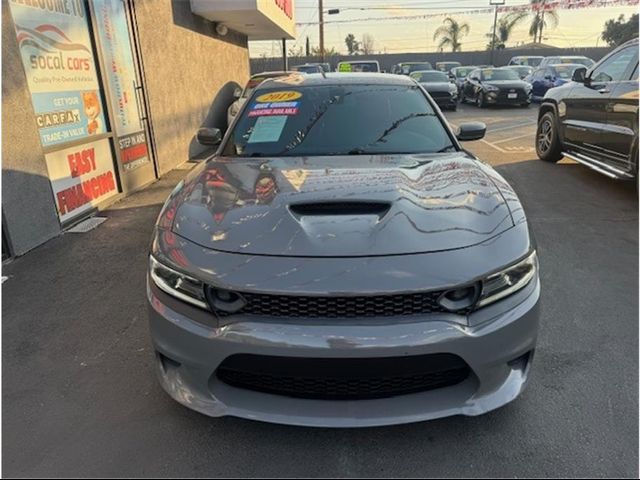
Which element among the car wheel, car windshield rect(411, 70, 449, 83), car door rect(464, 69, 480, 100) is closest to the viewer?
the car wheel

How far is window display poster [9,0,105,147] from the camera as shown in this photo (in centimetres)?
471

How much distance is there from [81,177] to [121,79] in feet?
6.08

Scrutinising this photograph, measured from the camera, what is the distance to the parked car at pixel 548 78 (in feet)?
58.0

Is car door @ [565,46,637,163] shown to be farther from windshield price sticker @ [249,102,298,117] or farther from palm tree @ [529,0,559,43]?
palm tree @ [529,0,559,43]

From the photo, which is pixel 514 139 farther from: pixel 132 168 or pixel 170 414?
pixel 170 414

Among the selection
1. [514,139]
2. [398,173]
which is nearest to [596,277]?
[398,173]

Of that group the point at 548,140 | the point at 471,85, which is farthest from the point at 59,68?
the point at 471,85

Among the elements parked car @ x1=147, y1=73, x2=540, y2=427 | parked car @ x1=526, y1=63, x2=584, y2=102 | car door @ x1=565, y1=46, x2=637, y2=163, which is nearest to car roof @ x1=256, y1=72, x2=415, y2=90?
parked car @ x1=147, y1=73, x2=540, y2=427

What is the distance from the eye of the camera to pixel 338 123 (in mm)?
3369

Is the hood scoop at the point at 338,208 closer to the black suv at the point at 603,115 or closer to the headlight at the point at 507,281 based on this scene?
the headlight at the point at 507,281

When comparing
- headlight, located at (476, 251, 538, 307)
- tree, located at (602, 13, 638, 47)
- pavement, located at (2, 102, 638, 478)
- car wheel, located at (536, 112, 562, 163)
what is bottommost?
pavement, located at (2, 102, 638, 478)

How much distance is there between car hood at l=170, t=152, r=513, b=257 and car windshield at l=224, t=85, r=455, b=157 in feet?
0.97

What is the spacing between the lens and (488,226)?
213cm

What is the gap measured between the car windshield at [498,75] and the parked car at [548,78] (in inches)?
38.0
